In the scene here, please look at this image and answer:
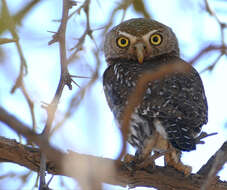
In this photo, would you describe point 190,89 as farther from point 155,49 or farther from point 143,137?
point 155,49

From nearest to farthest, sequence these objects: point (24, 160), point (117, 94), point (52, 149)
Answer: point (52, 149), point (24, 160), point (117, 94)

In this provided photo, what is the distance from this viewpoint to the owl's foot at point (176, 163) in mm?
3727

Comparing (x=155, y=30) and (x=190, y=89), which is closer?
(x=190, y=89)

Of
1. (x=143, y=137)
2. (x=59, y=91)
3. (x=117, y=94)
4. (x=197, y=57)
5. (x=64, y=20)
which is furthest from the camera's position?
(x=117, y=94)

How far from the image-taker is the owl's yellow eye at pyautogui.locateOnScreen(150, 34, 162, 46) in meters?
5.30

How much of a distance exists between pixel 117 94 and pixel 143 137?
25.9 inches

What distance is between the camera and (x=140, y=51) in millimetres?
4934

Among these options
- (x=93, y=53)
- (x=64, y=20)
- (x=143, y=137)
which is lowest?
(x=143, y=137)

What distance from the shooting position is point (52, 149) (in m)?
1.07

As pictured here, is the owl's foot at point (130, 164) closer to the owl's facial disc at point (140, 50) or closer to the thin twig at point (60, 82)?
the thin twig at point (60, 82)

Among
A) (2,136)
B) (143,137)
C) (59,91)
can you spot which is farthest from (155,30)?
(59,91)

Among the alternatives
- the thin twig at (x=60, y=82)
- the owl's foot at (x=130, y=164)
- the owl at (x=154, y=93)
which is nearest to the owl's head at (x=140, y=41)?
the owl at (x=154, y=93)

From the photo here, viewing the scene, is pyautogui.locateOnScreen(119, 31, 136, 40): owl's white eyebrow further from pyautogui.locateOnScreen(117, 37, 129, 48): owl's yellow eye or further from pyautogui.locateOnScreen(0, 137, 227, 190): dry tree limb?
pyautogui.locateOnScreen(0, 137, 227, 190): dry tree limb

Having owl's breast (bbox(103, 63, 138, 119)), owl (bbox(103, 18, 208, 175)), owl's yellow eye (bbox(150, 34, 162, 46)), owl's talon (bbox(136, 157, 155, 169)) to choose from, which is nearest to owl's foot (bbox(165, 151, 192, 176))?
owl (bbox(103, 18, 208, 175))
